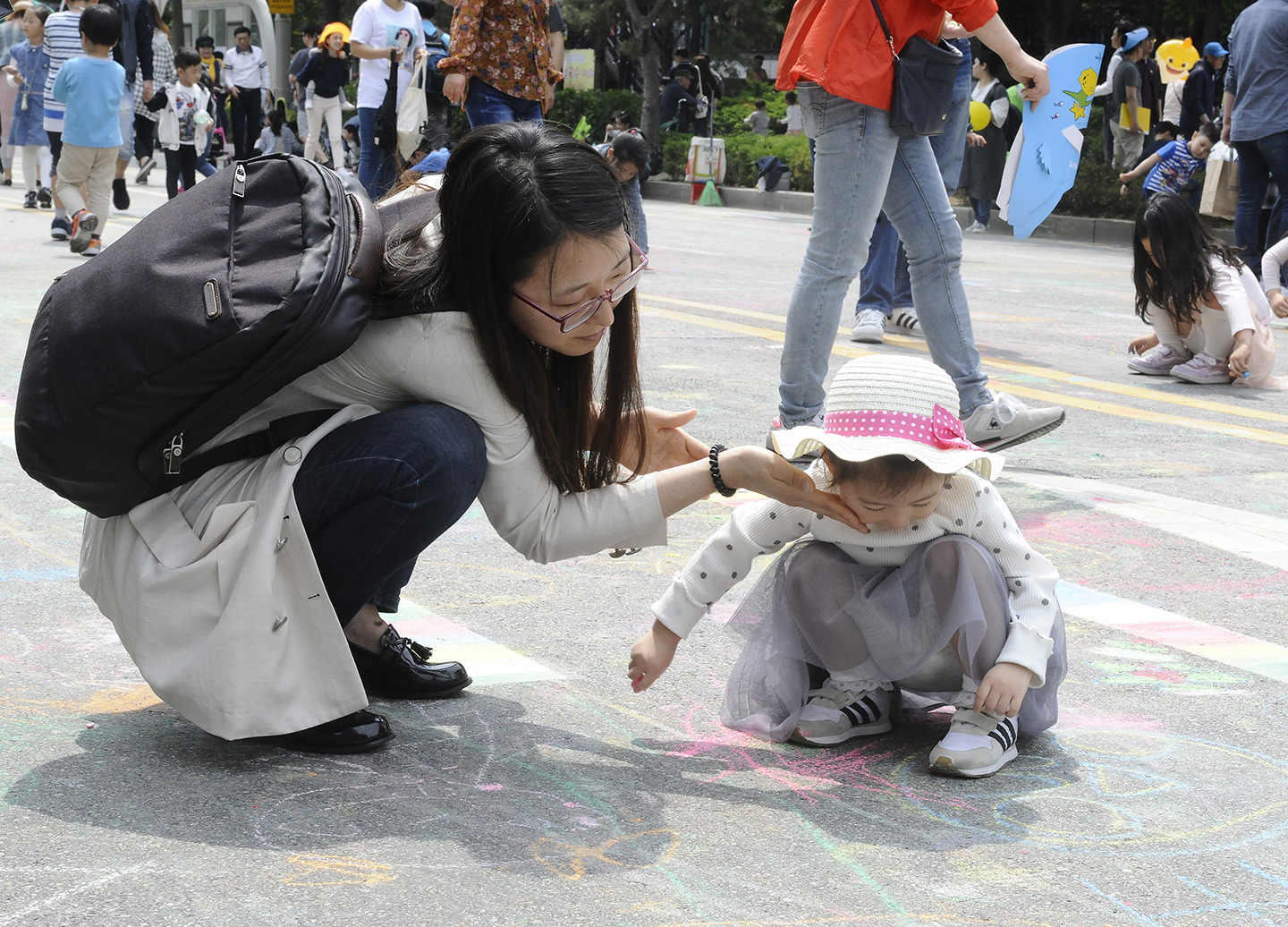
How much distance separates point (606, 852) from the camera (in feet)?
6.30

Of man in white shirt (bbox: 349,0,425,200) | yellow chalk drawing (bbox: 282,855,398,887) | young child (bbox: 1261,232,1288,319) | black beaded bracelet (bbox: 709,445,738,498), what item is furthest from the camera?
man in white shirt (bbox: 349,0,425,200)

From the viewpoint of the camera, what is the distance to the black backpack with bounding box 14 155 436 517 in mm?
1982

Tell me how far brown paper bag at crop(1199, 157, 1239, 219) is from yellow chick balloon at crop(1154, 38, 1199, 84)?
660 cm

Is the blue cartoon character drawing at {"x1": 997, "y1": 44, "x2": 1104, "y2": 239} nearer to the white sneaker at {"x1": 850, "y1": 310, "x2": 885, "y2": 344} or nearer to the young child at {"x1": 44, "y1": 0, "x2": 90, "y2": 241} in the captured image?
the white sneaker at {"x1": 850, "y1": 310, "x2": 885, "y2": 344}

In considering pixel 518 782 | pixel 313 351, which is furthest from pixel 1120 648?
pixel 313 351

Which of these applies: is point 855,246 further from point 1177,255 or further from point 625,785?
point 625,785

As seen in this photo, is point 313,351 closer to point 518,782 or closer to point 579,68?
point 518,782

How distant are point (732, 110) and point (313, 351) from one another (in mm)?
23449

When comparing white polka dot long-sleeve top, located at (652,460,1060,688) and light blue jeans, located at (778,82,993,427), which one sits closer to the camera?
white polka dot long-sleeve top, located at (652,460,1060,688)

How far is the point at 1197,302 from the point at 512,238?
445 cm

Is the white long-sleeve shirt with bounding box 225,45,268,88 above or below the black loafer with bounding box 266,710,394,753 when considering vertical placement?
above

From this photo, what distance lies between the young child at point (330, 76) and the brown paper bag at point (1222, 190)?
7.98 m

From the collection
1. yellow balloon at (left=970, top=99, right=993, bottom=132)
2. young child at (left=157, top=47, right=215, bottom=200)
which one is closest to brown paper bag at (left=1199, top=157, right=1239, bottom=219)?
yellow balloon at (left=970, top=99, right=993, bottom=132)

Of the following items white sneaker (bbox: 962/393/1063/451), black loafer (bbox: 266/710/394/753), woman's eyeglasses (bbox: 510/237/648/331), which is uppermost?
woman's eyeglasses (bbox: 510/237/648/331)
